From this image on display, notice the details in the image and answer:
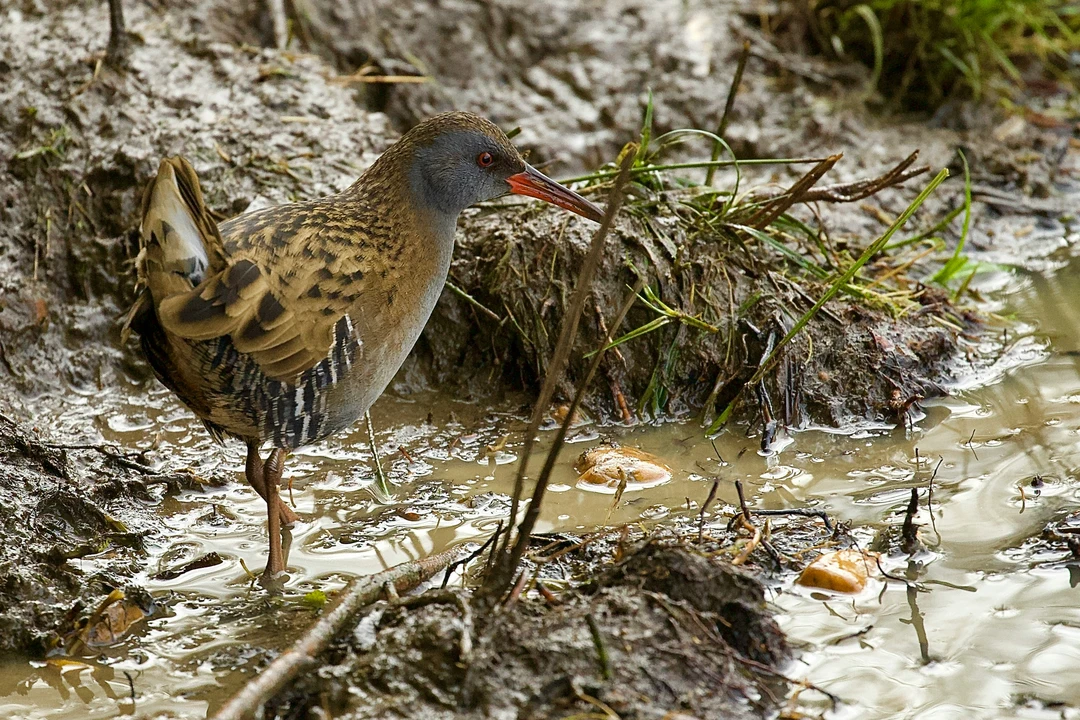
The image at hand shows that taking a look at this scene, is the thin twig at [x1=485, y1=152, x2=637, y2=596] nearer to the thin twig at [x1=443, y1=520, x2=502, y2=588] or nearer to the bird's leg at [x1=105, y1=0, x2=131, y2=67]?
the thin twig at [x1=443, y1=520, x2=502, y2=588]

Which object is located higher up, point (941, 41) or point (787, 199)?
point (941, 41)

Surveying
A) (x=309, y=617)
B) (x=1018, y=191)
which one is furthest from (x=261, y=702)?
(x=1018, y=191)

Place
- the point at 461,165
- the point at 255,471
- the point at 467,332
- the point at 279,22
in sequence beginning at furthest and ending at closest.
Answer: the point at 279,22 → the point at 467,332 → the point at 461,165 → the point at 255,471

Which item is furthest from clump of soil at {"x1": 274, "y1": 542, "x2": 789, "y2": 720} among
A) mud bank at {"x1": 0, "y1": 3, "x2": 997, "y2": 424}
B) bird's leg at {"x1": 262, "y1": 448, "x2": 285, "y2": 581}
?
mud bank at {"x1": 0, "y1": 3, "x2": 997, "y2": 424}

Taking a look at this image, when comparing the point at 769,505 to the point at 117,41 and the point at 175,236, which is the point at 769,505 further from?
the point at 117,41

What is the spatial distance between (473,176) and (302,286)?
2.76ft

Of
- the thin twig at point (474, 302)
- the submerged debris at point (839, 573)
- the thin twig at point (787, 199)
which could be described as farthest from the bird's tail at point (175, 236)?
the thin twig at point (787, 199)

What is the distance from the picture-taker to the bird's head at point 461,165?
3789mm

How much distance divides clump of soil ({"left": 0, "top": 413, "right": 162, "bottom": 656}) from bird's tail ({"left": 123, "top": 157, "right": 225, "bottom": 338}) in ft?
2.42

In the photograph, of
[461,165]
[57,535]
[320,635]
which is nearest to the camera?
[320,635]

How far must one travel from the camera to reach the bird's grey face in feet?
12.4

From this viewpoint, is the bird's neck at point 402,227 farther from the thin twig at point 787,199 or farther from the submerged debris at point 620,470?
the thin twig at point 787,199

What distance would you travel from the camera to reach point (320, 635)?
2.71 meters

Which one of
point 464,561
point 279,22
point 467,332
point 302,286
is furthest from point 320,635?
point 279,22
